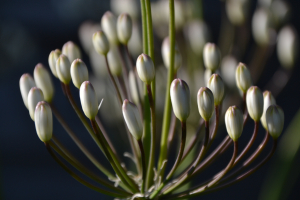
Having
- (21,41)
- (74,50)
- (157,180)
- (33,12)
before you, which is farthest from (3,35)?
(157,180)

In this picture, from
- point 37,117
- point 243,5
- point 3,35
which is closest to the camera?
point 37,117

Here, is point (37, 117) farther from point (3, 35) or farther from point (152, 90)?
point (3, 35)

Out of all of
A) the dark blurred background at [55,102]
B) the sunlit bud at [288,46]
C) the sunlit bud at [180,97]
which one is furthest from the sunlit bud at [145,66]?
the dark blurred background at [55,102]

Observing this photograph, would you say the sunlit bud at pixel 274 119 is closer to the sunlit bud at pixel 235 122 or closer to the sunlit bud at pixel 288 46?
the sunlit bud at pixel 235 122

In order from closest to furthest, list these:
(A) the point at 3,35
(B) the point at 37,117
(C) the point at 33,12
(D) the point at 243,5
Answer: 1. (B) the point at 37,117
2. (D) the point at 243,5
3. (A) the point at 3,35
4. (C) the point at 33,12

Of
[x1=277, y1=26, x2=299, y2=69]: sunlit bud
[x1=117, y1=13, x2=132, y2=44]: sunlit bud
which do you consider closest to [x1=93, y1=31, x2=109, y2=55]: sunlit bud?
[x1=117, y1=13, x2=132, y2=44]: sunlit bud

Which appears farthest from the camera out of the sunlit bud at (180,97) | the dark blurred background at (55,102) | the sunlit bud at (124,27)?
the dark blurred background at (55,102)

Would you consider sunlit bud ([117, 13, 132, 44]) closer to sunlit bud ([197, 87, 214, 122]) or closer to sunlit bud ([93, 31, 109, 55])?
sunlit bud ([93, 31, 109, 55])
